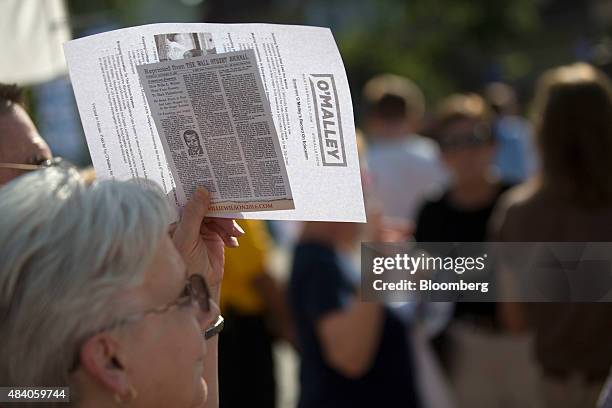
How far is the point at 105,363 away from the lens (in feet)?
4.32

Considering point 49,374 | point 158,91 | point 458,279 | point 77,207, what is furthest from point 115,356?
point 458,279

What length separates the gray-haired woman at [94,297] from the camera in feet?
4.24

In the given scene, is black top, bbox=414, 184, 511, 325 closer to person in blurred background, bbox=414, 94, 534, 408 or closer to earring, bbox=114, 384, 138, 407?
person in blurred background, bbox=414, 94, 534, 408

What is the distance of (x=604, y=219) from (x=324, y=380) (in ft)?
3.26

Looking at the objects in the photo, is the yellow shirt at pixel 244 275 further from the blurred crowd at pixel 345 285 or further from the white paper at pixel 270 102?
the white paper at pixel 270 102

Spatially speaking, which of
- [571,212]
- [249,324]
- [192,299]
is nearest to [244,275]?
[249,324]

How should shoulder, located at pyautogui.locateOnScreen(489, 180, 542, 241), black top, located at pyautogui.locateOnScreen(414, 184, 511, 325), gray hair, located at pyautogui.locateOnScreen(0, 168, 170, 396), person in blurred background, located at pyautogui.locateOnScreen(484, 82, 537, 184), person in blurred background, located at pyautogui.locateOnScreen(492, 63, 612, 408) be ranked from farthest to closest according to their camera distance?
1. person in blurred background, located at pyautogui.locateOnScreen(484, 82, 537, 184)
2. black top, located at pyautogui.locateOnScreen(414, 184, 511, 325)
3. shoulder, located at pyautogui.locateOnScreen(489, 180, 542, 241)
4. person in blurred background, located at pyautogui.locateOnScreen(492, 63, 612, 408)
5. gray hair, located at pyautogui.locateOnScreen(0, 168, 170, 396)

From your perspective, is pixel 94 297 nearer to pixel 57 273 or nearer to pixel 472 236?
pixel 57 273

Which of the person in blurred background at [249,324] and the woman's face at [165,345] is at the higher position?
the woman's face at [165,345]

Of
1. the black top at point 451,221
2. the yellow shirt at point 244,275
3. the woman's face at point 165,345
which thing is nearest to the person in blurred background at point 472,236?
the black top at point 451,221

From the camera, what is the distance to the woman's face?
52.7 inches

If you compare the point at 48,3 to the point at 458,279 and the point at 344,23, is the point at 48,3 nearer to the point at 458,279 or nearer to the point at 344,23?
the point at 458,279

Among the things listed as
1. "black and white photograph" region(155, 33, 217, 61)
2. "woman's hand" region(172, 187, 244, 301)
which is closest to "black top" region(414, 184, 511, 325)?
"woman's hand" region(172, 187, 244, 301)

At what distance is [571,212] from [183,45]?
71.3 inches
